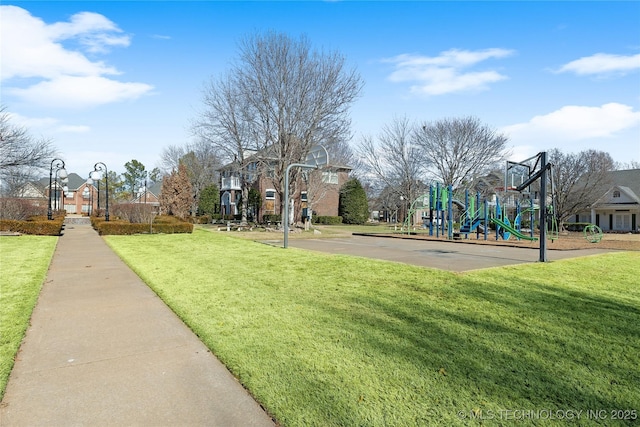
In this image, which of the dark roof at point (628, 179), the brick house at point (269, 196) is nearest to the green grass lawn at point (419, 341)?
the brick house at point (269, 196)

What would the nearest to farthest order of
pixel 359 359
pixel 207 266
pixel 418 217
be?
pixel 359 359, pixel 207 266, pixel 418 217

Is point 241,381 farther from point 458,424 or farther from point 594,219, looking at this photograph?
point 594,219

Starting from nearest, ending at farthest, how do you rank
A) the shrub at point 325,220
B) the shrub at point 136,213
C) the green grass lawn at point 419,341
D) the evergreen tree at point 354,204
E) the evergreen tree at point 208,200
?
the green grass lawn at point 419,341 → the shrub at point 136,213 → the shrub at point 325,220 → the evergreen tree at point 354,204 → the evergreen tree at point 208,200

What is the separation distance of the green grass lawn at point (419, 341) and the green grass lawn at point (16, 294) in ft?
5.67

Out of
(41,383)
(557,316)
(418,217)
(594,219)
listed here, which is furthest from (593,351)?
(418,217)

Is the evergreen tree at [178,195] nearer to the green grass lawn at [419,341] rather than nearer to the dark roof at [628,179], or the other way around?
the green grass lawn at [419,341]

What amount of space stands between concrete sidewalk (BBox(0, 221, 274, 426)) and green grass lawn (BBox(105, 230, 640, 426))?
22 cm

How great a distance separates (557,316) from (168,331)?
15.9 ft

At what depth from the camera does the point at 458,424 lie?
253 centimetres

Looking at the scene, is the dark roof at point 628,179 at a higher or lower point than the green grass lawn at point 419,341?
higher

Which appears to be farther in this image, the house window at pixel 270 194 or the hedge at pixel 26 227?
the house window at pixel 270 194

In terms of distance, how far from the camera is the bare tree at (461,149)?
118 feet

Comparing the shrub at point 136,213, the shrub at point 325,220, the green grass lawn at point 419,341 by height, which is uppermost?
the shrub at point 136,213

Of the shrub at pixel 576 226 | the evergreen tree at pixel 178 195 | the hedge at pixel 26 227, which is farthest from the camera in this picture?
the evergreen tree at pixel 178 195
